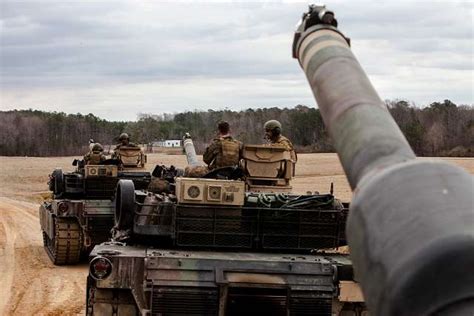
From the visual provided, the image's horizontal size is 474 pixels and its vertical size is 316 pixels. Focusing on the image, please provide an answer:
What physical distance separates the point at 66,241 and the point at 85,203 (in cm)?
80

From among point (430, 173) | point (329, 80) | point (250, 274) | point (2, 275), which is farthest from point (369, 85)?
point (2, 275)

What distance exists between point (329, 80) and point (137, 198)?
17.0 ft

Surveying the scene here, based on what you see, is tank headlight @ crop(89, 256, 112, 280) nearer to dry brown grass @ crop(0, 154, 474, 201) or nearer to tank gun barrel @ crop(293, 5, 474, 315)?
tank gun barrel @ crop(293, 5, 474, 315)

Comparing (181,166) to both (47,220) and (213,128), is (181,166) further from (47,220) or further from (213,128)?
(47,220)

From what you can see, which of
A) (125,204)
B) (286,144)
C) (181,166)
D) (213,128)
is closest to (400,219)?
(125,204)

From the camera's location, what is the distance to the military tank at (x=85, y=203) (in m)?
15.2

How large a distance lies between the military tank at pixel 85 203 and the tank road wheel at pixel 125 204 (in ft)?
21.2

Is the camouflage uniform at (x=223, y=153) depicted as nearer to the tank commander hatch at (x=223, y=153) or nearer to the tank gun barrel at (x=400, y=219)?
the tank commander hatch at (x=223, y=153)

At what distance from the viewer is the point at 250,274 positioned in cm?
719

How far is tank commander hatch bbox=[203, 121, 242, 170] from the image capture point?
29.9 ft

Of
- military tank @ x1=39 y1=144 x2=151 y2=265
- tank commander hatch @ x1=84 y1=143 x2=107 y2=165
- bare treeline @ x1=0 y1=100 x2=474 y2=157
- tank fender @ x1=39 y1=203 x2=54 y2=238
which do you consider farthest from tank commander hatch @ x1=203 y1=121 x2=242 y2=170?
bare treeline @ x1=0 y1=100 x2=474 y2=157

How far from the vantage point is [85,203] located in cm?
1532

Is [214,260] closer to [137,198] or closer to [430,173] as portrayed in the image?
[137,198]

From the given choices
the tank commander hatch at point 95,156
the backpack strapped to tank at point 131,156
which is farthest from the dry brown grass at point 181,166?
the backpack strapped to tank at point 131,156
